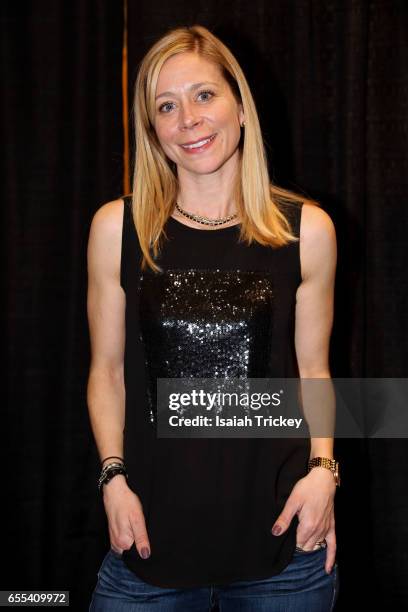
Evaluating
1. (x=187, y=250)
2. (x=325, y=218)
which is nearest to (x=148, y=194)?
(x=187, y=250)

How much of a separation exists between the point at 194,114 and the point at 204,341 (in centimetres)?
47

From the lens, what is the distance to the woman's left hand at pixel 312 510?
137 cm

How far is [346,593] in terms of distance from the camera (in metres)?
2.40

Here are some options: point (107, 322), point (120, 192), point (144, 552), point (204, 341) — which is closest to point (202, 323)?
point (204, 341)

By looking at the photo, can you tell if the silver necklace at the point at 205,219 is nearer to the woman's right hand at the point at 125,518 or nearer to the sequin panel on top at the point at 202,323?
the sequin panel on top at the point at 202,323

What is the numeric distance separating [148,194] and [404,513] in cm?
151

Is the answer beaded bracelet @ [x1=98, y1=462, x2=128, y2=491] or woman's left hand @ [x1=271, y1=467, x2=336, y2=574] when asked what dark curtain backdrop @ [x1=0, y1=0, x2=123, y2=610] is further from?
woman's left hand @ [x1=271, y1=467, x2=336, y2=574]

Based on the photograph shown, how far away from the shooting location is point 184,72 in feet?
4.85

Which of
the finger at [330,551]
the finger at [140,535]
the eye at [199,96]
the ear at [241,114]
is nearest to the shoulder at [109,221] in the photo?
the eye at [199,96]

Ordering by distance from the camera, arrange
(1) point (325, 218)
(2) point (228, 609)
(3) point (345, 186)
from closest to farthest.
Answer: (2) point (228, 609) < (1) point (325, 218) < (3) point (345, 186)

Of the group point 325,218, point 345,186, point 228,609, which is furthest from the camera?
point 345,186

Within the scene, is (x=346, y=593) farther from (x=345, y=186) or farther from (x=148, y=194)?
(x=148, y=194)

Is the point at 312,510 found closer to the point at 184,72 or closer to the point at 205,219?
the point at 205,219

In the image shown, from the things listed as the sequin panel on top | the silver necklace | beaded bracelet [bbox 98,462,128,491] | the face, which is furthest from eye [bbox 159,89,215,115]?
beaded bracelet [bbox 98,462,128,491]
